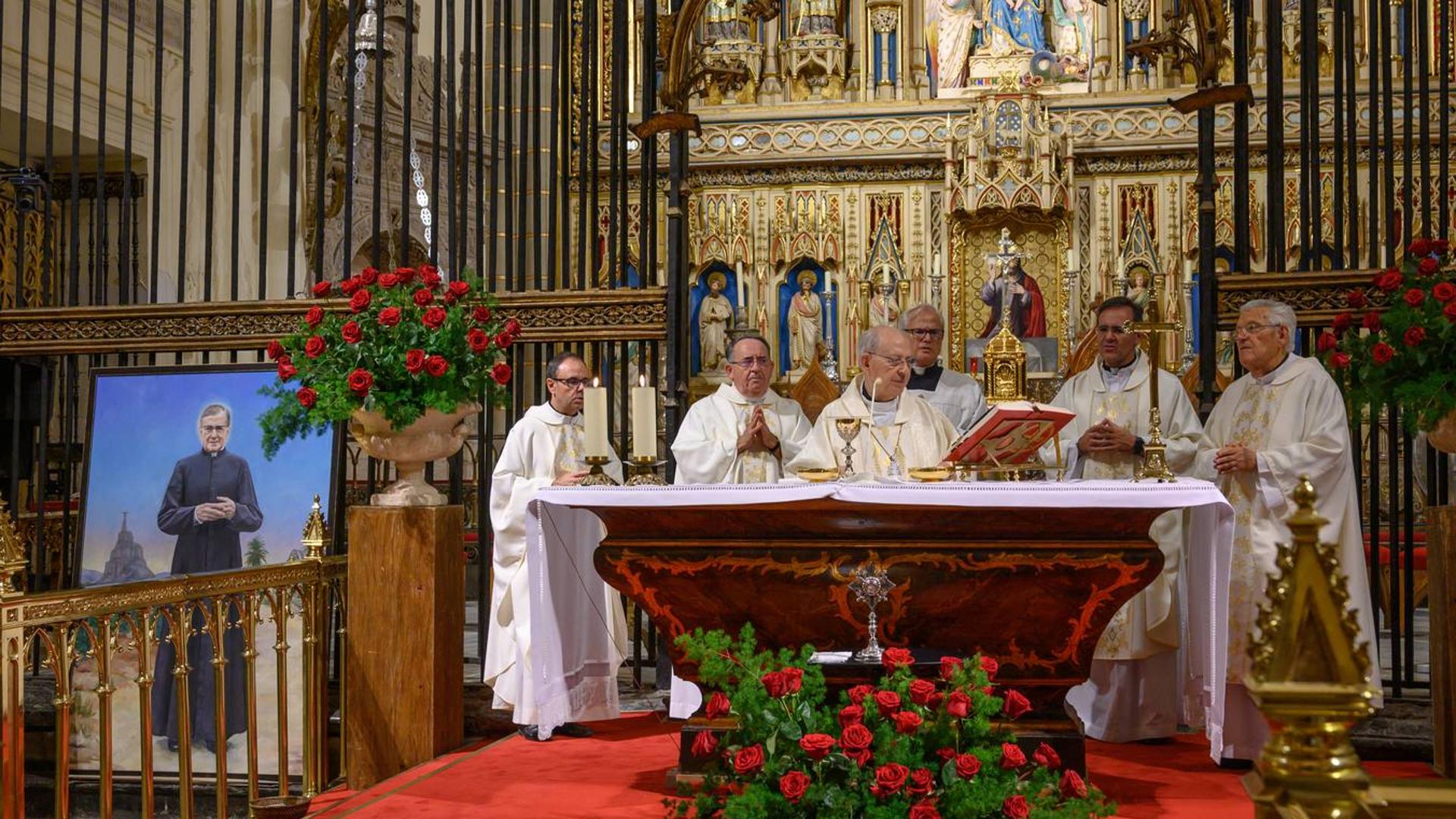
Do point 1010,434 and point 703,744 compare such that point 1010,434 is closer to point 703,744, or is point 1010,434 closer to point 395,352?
point 703,744

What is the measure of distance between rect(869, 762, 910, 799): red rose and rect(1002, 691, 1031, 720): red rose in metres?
0.53

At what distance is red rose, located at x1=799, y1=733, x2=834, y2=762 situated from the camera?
3.55m

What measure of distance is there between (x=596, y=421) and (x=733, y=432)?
59.5 inches

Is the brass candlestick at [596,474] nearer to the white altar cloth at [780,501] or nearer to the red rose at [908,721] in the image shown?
the white altar cloth at [780,501]

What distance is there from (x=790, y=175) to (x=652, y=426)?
8190mm

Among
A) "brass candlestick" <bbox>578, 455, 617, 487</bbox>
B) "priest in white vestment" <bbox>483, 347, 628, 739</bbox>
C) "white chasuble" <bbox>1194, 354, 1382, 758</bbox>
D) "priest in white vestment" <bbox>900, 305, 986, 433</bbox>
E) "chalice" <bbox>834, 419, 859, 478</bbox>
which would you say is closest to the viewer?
"brass candlestick" <bbox>578, 455, 617, 487</bbox>

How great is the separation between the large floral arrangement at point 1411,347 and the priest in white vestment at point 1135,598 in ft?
2.24

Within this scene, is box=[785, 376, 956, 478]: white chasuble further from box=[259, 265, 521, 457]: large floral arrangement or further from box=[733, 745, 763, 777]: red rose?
box=[733, 745, 763, 777]: red rose

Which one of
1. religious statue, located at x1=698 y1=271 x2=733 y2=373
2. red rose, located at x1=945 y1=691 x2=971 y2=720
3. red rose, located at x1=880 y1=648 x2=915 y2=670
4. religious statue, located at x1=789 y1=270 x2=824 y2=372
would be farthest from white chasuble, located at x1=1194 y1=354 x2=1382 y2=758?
religious statue, located at x1=698 y1=271 x2=733 y2=373

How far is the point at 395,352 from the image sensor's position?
5.56 metres

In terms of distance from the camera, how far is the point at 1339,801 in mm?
1871

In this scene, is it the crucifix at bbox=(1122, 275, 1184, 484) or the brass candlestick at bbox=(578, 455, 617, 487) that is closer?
the crucifix at bbox=(1122, 275, 1184, 484)

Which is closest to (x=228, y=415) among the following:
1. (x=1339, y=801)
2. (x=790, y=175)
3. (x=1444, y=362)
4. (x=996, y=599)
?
(x=996, y=599)

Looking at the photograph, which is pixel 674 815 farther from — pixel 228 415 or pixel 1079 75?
pixel 1079 75
